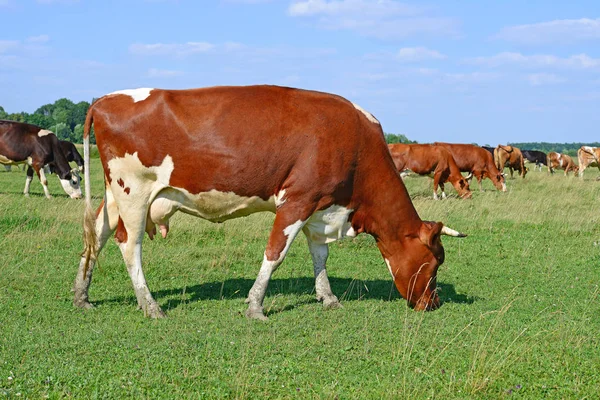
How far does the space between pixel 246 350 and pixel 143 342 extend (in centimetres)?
106

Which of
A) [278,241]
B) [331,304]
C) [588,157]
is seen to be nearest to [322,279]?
[331,304]

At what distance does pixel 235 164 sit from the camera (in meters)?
7.80

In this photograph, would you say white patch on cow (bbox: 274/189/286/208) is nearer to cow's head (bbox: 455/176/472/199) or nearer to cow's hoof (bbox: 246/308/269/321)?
cow's hoof (bbox: 246/308/269/321)

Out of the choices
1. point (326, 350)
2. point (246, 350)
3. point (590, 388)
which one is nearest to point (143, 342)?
point (246, 350)

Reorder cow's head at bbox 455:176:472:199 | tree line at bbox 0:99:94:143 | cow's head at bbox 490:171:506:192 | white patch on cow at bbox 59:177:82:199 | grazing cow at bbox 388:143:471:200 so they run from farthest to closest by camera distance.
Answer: tree line at bbox 0:99:94:143, cow's head at bbox 490:171:506:192, grazing cow at bbox 388:143:471:200, cow's head at bbox 455:176:472:199, white patch on cow at bbox 59:177:82:199

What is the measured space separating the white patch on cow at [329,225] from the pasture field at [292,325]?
842 millimetres

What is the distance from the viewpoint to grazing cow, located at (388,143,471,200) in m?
24.4

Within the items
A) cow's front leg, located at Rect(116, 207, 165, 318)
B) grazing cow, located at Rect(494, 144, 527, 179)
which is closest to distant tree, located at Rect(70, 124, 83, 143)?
grazing cow, located at Rect(494, 144, 527, 179)

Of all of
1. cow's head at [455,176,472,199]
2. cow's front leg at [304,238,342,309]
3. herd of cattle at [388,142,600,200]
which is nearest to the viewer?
cow's front leg at [304,238,342,309]

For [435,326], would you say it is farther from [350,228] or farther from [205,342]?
[205,342]

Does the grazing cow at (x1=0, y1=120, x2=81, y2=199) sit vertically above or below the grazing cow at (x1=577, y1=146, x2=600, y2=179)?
above

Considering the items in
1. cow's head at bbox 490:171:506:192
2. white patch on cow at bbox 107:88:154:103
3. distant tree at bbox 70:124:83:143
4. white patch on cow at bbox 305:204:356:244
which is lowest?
distant tree at bbox 70:124:83:143

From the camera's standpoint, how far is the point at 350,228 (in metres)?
8.48

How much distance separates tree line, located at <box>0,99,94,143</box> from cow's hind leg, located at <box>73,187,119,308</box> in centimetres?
8595
